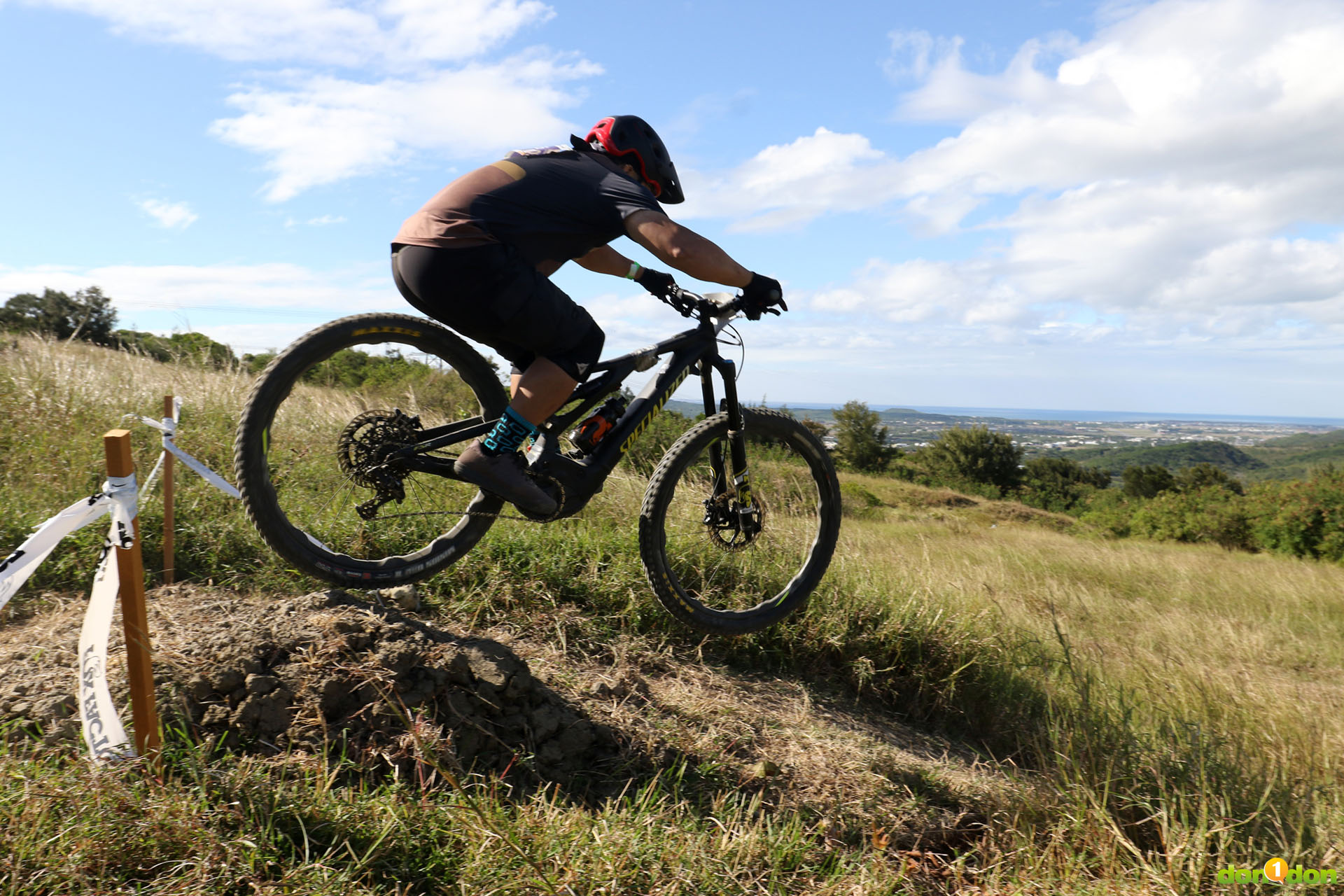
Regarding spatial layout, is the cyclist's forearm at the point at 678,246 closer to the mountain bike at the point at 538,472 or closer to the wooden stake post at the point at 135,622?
the mountain bike at the point at 538,472

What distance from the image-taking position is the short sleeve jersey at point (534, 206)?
3121 millimetres

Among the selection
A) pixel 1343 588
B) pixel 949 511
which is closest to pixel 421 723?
pixel 1343 588

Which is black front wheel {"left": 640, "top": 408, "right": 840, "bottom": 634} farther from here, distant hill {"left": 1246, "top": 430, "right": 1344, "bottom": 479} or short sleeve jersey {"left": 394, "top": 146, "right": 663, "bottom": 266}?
distant hill {"left": 1246, "top": 430, "right": 1344, "bottom": 479}

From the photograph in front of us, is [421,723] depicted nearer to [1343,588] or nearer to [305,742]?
[305,742]

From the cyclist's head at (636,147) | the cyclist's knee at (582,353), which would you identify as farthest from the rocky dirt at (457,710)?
the cyclist's head at (636,147)

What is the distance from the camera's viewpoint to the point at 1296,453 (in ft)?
438

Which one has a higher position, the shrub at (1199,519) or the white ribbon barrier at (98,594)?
the white ribbon barrier at (98,594)

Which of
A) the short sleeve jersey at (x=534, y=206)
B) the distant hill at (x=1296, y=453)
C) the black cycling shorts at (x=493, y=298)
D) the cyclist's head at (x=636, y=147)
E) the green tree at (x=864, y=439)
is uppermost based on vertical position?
the cyclist's head at (x=636, y=147)

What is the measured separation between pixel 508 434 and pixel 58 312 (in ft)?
59.2

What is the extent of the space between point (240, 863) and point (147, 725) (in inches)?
23.8

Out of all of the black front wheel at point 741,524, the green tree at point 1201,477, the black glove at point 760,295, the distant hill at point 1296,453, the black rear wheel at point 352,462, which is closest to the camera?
the black rear wheel at point 352,462

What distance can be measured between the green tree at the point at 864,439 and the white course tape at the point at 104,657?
50.1 m

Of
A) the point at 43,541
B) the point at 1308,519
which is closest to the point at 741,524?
the point at 43,541

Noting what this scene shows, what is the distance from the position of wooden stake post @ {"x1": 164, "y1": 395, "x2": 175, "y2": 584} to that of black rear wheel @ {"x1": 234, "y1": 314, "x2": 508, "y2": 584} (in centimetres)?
44
